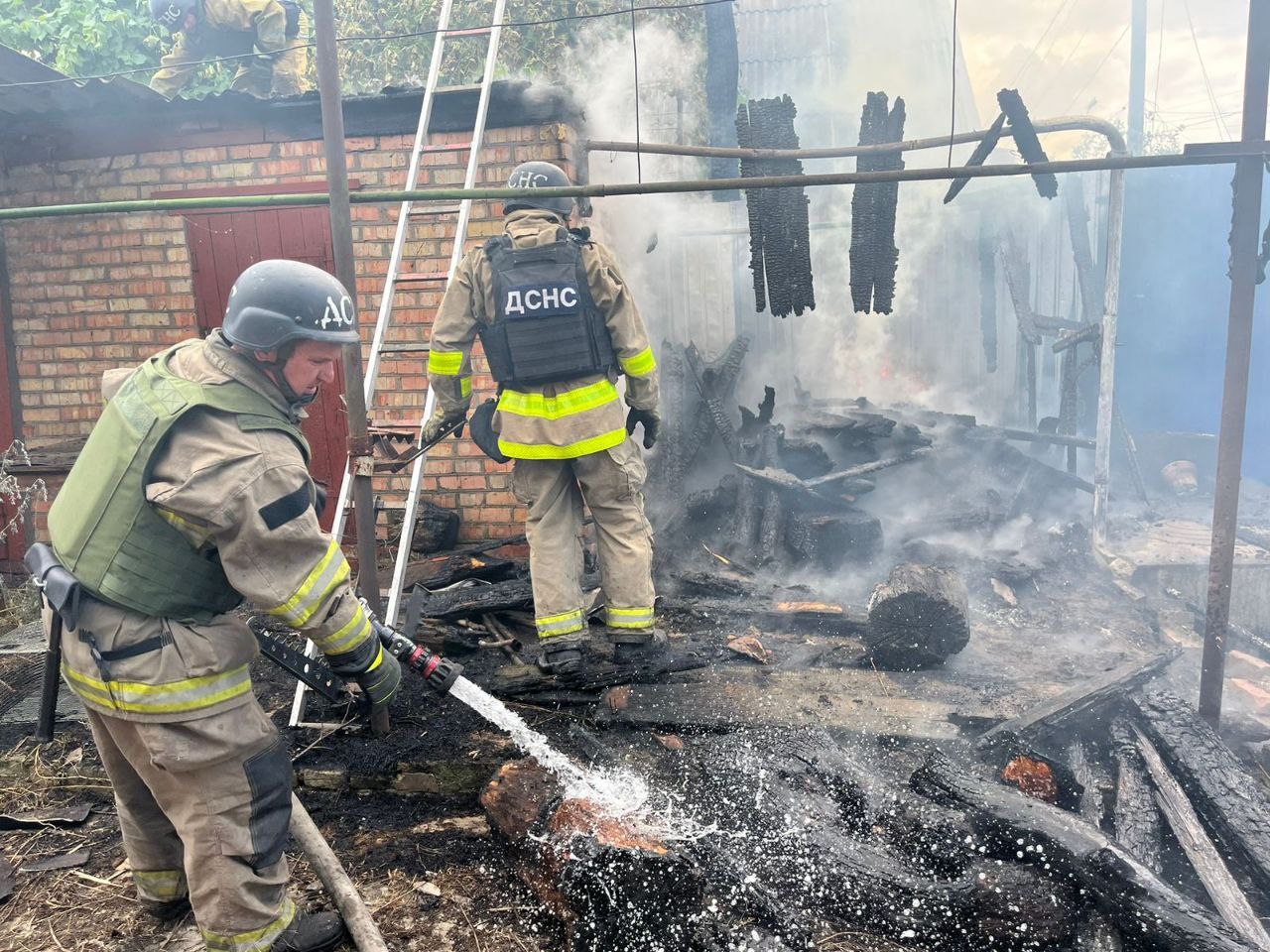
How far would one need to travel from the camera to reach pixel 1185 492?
850cm

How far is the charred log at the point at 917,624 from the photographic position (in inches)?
169

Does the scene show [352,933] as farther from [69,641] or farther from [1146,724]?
[1146,724]

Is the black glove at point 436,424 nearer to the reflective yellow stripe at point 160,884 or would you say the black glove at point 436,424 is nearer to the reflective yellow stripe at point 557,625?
the reflective yellow stripe at point 557,625

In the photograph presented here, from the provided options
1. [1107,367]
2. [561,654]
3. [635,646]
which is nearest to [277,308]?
[561,654]

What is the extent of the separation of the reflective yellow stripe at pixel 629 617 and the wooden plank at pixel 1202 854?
2.23m

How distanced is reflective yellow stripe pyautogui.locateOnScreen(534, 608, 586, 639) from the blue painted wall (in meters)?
8.83

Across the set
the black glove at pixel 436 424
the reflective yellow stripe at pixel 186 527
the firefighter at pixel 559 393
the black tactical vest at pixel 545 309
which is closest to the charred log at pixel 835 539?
the firefighter at pixel 559 393

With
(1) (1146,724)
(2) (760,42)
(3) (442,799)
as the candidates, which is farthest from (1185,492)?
(2) (760,42)

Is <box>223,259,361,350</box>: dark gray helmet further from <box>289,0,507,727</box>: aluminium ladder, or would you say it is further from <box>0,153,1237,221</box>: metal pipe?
<box>289,0,507,727</box>: aluminium ladder

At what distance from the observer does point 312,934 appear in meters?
2.68

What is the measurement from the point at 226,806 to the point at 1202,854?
305 centimetres

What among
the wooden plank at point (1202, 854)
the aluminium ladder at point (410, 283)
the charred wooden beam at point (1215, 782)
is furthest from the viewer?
the aluminium ladder at point (410, 283)

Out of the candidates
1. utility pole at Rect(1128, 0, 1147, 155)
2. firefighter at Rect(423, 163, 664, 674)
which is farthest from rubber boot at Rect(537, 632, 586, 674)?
utility pole at Rect(1128, 0, 1147, 155)

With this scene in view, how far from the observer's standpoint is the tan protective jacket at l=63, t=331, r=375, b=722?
7.27ft
